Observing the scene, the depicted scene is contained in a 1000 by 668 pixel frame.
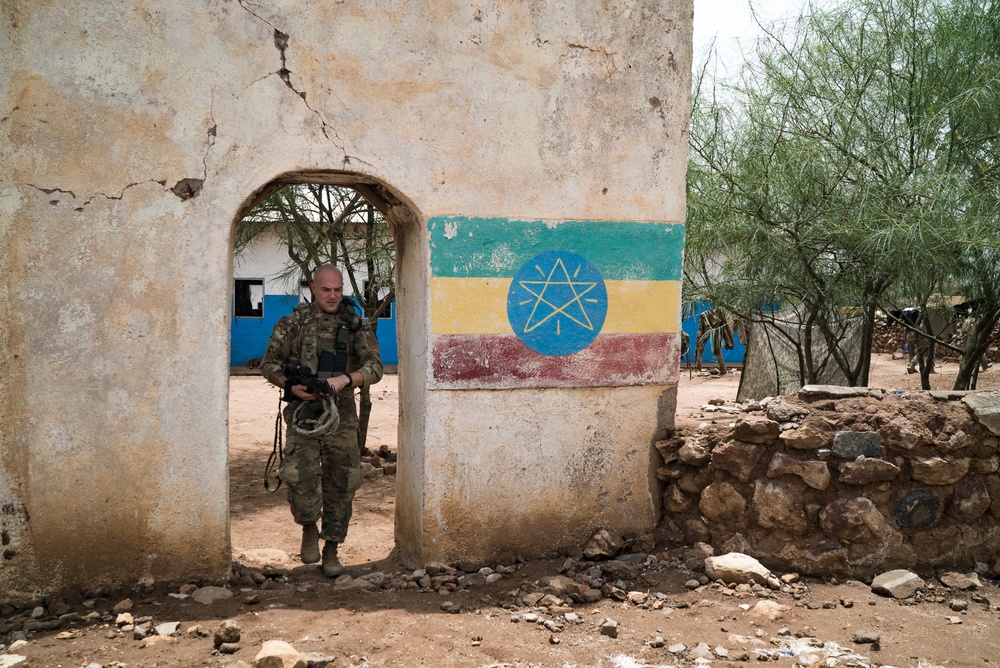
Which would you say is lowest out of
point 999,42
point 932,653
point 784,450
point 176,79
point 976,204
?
point 932,653

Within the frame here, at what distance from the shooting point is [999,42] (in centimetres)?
586

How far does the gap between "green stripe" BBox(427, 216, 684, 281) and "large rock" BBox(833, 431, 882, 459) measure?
4.19 ft

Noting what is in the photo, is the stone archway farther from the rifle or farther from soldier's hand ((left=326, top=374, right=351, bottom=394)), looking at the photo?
the rifle

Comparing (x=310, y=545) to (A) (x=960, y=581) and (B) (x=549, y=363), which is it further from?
(A) (x=960, y=581)

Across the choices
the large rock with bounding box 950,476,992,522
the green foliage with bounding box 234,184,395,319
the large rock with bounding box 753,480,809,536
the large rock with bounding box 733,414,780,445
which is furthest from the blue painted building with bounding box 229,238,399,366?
the large rock with bounding box 950,476,992,522

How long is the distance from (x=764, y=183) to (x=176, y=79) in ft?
14.4

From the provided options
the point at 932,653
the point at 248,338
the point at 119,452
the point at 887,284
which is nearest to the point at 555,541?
the point at 932,653

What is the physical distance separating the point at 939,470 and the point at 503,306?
2467 mm

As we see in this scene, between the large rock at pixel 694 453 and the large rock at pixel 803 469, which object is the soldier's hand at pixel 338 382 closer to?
the large rock at pixel 694 453

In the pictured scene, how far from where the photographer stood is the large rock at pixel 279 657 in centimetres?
313

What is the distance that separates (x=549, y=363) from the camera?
4480mm

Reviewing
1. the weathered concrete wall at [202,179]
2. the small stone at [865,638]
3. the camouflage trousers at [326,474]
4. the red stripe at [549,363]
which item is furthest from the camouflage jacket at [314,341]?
the small stone at [865,638]

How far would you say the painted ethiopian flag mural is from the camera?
431 cm

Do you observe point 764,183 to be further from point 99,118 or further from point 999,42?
point 99,118
